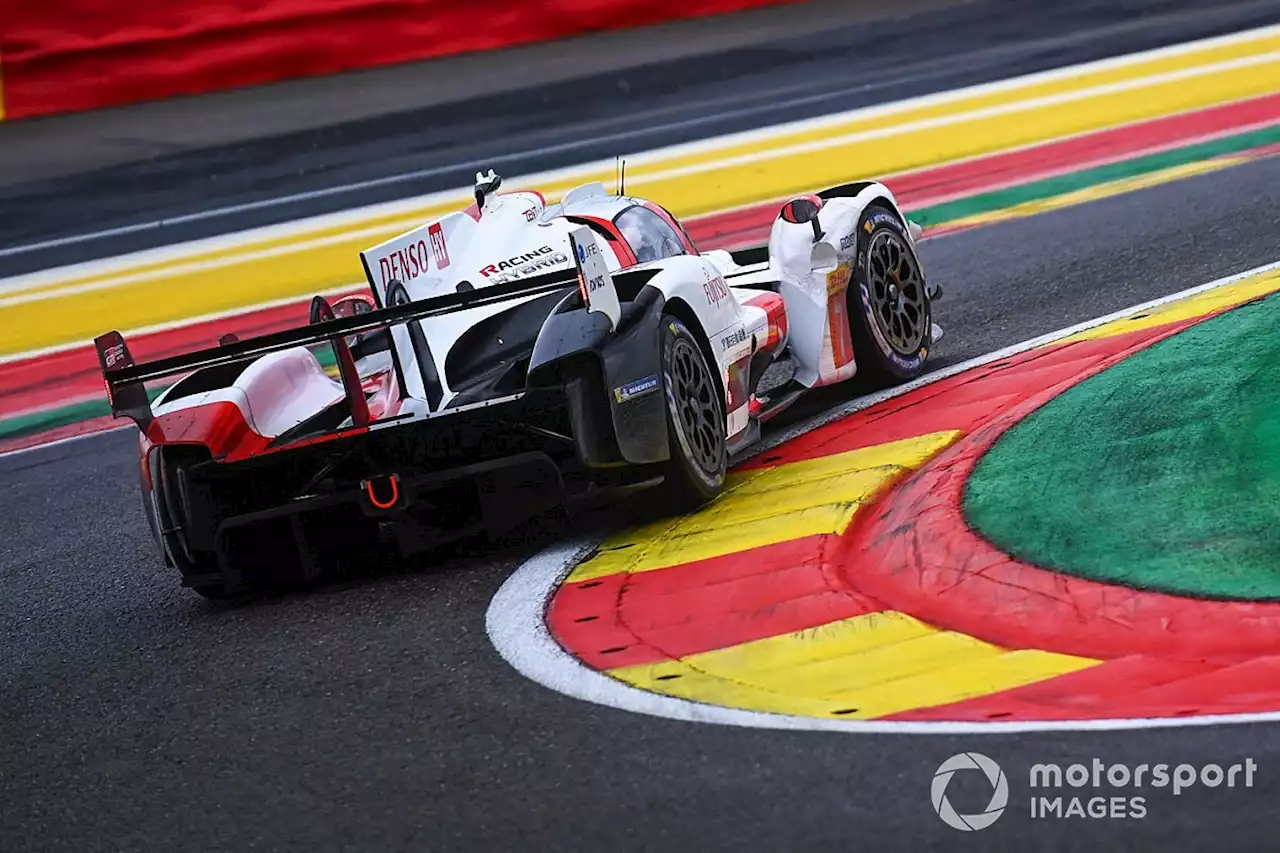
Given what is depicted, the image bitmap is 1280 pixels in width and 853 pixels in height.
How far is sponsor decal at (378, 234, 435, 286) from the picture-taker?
24.0ft

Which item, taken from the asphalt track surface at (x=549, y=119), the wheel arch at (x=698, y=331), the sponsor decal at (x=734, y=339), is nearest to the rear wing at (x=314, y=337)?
the wheel arch at (x=698, y=331)

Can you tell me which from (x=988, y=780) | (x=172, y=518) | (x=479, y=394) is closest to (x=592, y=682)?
(x=988, y=780)

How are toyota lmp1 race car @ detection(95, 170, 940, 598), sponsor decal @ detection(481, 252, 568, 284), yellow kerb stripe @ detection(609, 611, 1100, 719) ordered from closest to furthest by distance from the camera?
yellow kerb stripe @ detection(609, 611, 1100, 719)
toyota lmp1 race car @ detection(95, 170, 940, 598)
sponsor decal @ detection(481, 252, 568, 284)

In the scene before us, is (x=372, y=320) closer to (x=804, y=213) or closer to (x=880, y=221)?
(x=804, y=213)

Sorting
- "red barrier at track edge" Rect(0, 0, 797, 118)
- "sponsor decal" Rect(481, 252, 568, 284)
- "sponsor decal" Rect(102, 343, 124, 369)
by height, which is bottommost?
"sponsor decal" Rect(481, 252, 568, 284)

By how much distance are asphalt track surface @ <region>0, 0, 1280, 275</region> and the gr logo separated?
33.3ft

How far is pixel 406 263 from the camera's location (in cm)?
735

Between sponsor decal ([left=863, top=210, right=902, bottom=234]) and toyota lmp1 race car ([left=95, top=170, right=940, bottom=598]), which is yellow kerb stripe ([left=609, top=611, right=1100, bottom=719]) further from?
sponsor decal ([left=863, top=210, right=902, bottom=234])

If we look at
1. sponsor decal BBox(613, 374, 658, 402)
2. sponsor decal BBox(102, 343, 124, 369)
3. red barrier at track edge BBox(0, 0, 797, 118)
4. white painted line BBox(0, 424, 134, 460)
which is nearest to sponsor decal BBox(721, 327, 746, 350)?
sponsor decal BBox(613, 374, 658, 402)

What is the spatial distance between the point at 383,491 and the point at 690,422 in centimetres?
101

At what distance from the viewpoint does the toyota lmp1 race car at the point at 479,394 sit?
6.01m

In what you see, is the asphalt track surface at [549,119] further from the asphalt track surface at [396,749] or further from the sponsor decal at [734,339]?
the sponsor decal at [734,339]

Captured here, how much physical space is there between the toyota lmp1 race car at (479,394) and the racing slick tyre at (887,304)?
0.61 feet

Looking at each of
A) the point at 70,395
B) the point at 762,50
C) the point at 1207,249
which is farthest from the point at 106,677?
the point at 762,50
